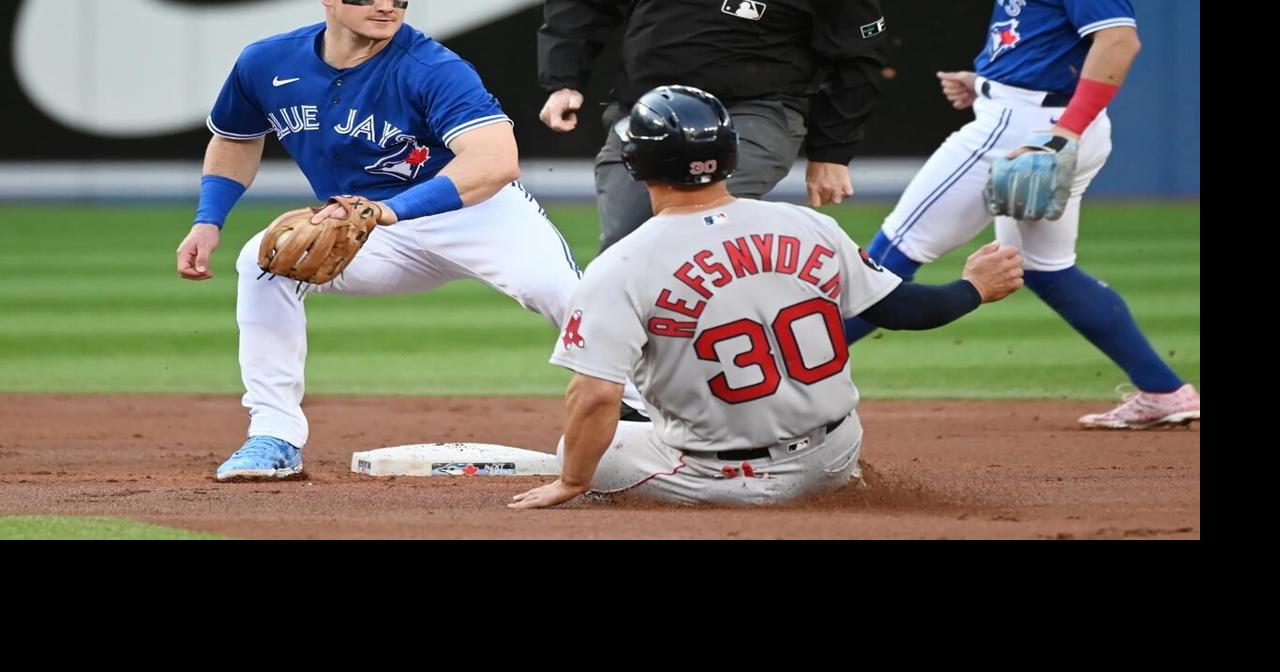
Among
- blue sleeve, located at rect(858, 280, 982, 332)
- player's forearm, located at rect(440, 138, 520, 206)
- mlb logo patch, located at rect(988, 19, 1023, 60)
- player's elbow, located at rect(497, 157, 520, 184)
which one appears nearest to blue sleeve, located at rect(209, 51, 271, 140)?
player's forearm, located at rect(440, 138, 520, 206)

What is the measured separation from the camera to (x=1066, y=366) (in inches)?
318

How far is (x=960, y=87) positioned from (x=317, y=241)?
3.03 m

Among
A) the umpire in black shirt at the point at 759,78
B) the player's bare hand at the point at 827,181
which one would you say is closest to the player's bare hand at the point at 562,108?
the umpire in black shirt at the point at 759,78

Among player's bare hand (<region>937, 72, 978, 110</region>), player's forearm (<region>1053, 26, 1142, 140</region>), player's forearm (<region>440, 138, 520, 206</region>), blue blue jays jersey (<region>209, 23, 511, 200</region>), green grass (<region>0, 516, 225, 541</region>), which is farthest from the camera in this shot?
player's bare hand (<region>937, 72, 978, 110</region>)

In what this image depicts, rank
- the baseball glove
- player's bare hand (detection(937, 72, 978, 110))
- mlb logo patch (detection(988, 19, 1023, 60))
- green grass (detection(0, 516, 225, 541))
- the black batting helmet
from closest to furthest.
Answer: green grass (detection(0, 516, 225, 541)), the black batting helmet, the baseball glove, mlb logo patch (detection(988, 19, 1023, 60)), player's bare hand (detection(937, 72, 978, 110))

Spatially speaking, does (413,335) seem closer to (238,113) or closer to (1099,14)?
(238,113)

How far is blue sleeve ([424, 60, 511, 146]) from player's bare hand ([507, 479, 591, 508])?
1.11 metres

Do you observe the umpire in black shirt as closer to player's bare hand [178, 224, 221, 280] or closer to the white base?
the white base

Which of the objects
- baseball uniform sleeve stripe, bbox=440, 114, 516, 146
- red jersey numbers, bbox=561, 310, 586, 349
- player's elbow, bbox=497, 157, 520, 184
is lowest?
red jersey numbers, bbox=561, 310, 586, 349

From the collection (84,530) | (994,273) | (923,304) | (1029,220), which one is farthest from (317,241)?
(1029,220)

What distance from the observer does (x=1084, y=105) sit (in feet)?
17.7

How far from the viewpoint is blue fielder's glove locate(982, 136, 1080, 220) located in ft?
17.5

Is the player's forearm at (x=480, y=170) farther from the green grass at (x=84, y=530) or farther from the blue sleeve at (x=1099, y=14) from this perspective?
the blue sleeve at (x=1099, y=14)
